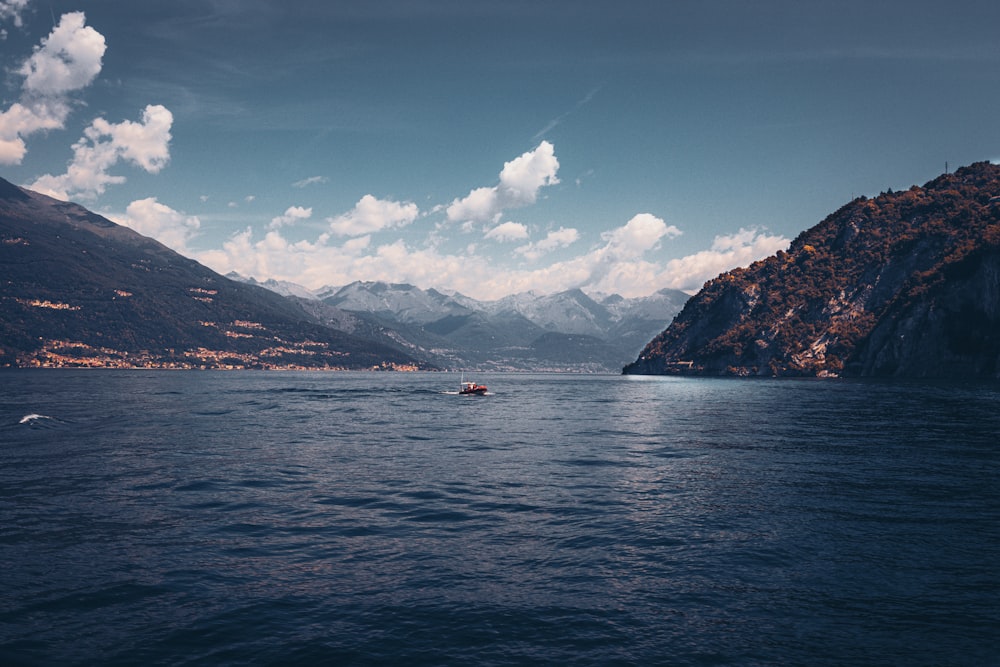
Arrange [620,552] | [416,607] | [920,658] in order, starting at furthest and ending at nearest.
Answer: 1. [620,552]
2. [416,607]
3. [920,658]

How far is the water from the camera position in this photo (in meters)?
12.9

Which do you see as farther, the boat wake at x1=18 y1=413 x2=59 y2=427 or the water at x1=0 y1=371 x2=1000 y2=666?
the boat wake at x1=18 y1=413 x2=59 y2=427

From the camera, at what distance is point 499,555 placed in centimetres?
1916

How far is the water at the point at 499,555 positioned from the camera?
12875mm

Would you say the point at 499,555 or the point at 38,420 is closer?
the point at 499,555

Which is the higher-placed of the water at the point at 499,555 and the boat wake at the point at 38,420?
the water at the point at 499,555

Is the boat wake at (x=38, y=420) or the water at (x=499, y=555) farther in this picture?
the boat wake at (x=38, y=420)

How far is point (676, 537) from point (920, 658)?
953cm

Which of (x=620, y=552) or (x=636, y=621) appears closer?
(x=636, y=621)

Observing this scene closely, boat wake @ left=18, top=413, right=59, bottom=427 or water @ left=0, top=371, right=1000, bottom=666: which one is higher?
water @ left=0, top=371, right=1000, bottom=666

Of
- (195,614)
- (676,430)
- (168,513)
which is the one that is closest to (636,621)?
(195,614)

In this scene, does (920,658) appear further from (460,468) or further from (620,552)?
(460,468)

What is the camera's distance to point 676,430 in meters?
58.8

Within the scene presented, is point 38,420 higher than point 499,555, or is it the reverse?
point 499,555
